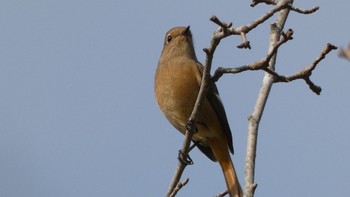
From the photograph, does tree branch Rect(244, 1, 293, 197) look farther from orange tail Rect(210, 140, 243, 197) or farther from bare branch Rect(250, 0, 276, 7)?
orange tail Rect(210, 140, 243, 197)

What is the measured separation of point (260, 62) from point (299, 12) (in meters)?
0.73

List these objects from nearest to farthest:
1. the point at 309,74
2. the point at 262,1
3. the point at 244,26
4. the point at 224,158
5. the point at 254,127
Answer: the point at 244,26
the point at 309,74
the point at 254,127
the point at 262,1
the point at 224,158

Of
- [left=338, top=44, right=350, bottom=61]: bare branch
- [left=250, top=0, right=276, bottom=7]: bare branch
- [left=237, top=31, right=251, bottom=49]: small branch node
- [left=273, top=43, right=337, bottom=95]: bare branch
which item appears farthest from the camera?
[left=250, top=0, right=276, bottom=7]: bare branch

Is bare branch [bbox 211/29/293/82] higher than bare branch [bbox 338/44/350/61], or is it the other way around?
bare branch [bbox 211/29/293/82]

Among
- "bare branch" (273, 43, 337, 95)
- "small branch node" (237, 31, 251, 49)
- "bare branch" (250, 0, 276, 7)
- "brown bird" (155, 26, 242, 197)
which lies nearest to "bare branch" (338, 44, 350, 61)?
"small branch node" (237, 31, 251, 49)

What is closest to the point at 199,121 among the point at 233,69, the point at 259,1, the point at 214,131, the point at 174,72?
the point at 214,131

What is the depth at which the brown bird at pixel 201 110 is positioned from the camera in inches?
240

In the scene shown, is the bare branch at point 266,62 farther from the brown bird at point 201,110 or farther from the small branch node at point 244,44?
the brown bird at point 201,110

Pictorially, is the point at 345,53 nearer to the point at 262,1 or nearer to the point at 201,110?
the point at 262,1

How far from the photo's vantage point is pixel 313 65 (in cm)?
321

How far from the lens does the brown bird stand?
610cm

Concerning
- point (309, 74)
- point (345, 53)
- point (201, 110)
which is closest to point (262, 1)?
point (309, 74)

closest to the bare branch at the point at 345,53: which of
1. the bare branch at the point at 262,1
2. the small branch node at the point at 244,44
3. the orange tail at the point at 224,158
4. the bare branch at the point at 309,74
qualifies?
the small branch node at the point at 244,44

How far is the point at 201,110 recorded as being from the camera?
5.99 m
